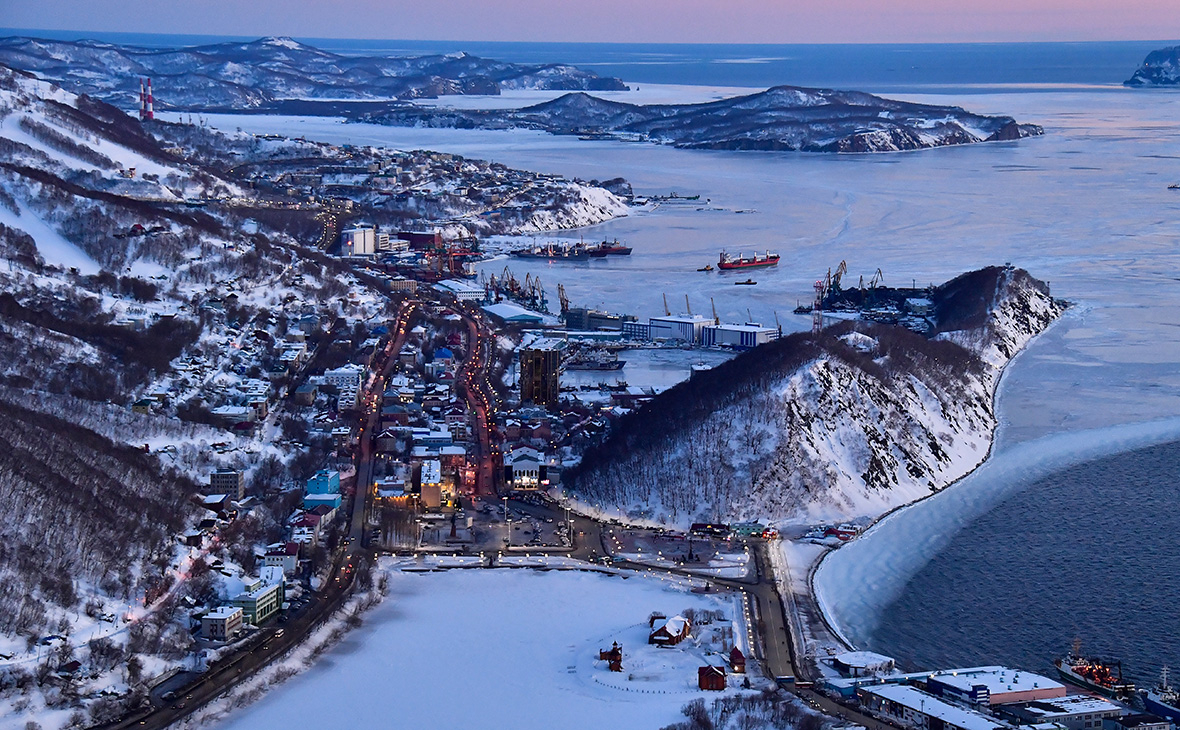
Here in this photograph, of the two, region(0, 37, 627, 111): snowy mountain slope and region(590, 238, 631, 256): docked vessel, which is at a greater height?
region(0, 37, 627, 111): snowy mountain slope

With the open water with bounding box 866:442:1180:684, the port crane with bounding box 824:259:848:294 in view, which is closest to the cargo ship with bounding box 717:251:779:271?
the port crane with bounding box 824:259:848:294

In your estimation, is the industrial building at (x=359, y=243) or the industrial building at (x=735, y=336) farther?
the industrial building at (x=359, y=243)

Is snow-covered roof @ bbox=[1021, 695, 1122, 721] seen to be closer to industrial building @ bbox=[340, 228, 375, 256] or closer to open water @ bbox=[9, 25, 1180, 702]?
open water @ bbox=[9, 25, 1180, 702]

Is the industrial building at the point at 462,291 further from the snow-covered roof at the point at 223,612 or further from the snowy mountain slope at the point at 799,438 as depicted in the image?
the snow-covered roof at the point at 223,612

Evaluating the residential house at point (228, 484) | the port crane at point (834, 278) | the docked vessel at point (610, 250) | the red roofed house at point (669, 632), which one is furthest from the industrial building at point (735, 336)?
the red roofed house at point (669, 632)

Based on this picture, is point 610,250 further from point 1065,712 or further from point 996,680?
point 1065,712

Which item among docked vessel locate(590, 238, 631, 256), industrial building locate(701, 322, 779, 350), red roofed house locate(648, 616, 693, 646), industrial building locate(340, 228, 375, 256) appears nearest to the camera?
red roofed house locate(648, 616, 693, 646)
